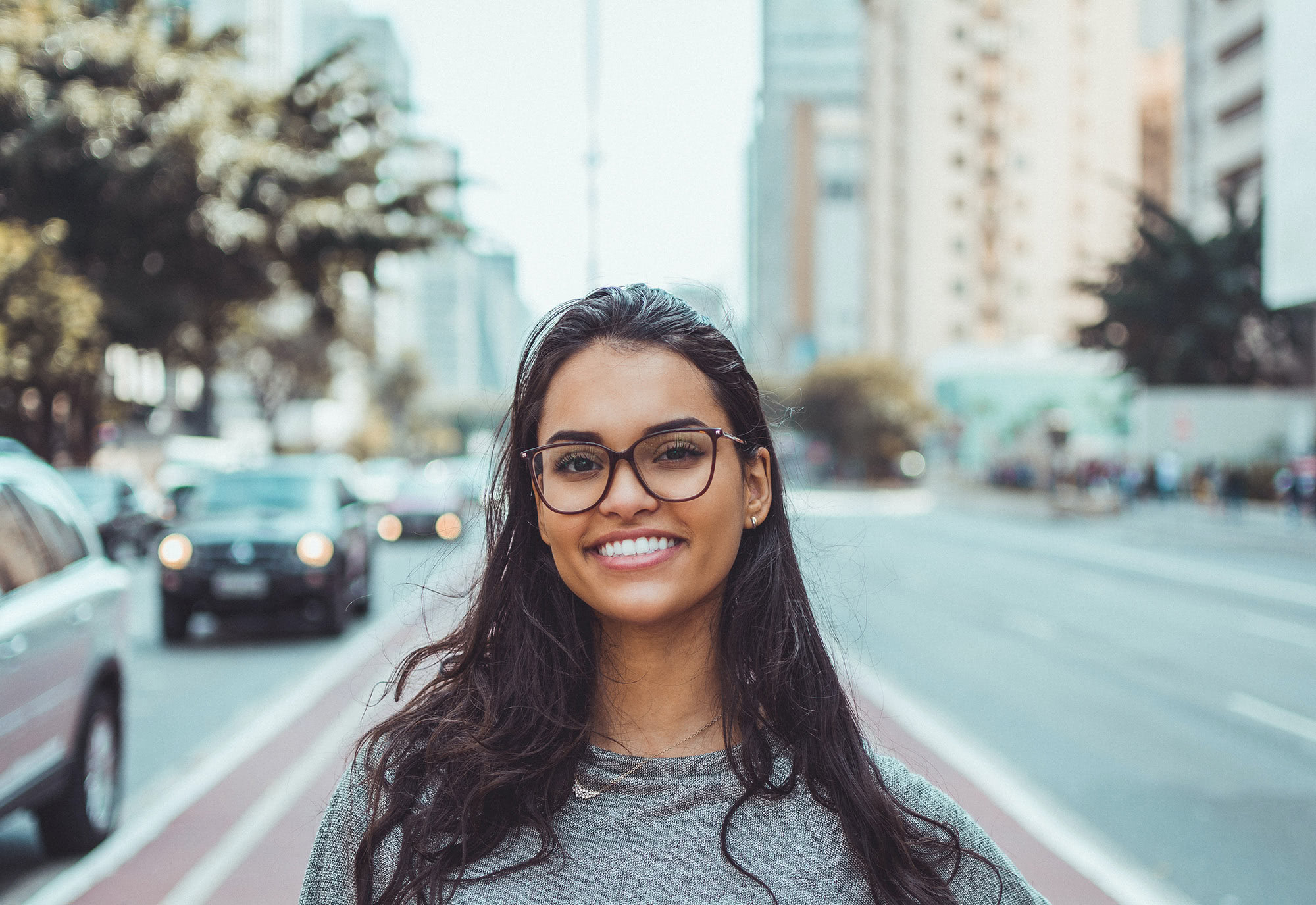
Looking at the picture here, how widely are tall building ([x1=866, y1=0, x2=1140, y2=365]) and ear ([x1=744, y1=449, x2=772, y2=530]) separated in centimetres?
8759

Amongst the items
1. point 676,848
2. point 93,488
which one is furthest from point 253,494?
point 676,848

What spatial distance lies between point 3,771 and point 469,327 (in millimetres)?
192713

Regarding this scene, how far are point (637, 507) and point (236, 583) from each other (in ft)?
36.7

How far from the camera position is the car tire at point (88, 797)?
5.63 meters

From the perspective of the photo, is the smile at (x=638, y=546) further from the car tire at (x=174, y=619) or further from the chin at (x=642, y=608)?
the car tire at (x=174, y=619)

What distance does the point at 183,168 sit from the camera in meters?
20.3

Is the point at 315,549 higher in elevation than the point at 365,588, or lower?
higher

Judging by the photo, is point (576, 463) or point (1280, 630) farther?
point (1280, 630)

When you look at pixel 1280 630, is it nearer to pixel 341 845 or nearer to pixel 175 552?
pixel 175 552

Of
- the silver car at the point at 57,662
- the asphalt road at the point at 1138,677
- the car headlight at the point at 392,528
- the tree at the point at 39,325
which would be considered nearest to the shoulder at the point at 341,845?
the asphalt road at the point at 1138,677

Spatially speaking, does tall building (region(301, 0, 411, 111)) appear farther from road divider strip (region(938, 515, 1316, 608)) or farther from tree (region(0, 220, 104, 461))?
road divider strip (region(938, 515, 1316, 608))

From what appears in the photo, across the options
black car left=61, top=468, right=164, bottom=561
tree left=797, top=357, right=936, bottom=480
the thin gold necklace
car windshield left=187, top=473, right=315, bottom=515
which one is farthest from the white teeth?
tree left=797, top=357, right=936, bottom=480

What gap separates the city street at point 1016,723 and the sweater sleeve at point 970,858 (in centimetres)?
37

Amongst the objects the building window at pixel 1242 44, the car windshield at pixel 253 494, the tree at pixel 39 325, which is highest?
the building window at pixel 1242 44
